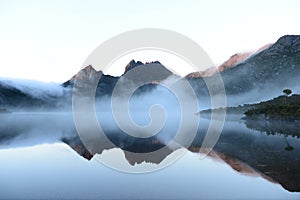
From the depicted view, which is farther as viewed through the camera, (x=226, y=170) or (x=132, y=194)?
(x=226, y=170)

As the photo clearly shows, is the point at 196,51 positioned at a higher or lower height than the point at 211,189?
higher

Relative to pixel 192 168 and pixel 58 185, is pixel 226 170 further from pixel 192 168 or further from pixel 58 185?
pixel 58 185

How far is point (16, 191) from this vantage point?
61.5 feet

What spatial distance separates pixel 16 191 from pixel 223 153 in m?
24.8

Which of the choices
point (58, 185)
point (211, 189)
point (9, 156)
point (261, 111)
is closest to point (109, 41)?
point (9, 156)

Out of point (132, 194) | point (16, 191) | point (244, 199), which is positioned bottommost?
point (244, 199)

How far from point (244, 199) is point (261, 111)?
128 metres

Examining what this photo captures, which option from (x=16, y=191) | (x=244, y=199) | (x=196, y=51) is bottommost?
(x=244, y=199)

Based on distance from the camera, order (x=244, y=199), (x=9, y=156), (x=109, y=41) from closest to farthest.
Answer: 1. (x=244, y=199)
2. (x=9, y=156)
3. (x=109, y=41)

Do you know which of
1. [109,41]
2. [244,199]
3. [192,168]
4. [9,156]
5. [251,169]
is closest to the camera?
[244,199]

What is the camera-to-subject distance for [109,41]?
4272 cm

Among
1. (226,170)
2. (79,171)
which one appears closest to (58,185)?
(79,171)

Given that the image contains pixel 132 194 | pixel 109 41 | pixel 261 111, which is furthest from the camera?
pixel 261 111

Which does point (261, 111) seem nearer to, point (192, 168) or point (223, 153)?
point (223, 153)
